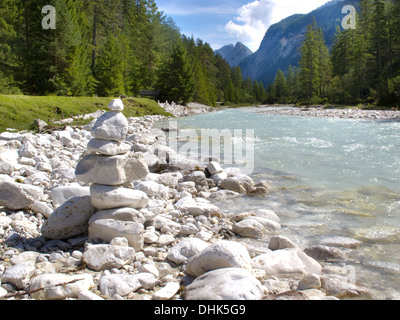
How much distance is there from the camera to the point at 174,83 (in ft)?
150

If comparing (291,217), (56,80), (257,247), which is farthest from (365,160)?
(56,80)

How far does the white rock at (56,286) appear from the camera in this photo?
8.77ft

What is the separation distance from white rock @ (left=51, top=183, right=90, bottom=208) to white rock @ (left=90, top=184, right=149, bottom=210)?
912mm

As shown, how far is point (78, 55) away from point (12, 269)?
989 inches

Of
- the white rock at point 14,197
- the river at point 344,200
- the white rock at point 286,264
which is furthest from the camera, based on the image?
the white rock at point 14,197

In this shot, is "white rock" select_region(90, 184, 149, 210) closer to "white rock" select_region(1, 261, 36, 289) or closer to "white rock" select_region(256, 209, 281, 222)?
"white rock" select_region(1, 261, 36, 289)

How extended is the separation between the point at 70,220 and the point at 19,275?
4.13 feet

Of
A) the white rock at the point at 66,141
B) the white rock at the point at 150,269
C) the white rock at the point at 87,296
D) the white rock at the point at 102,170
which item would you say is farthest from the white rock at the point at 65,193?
the white rock at the point at 66,141

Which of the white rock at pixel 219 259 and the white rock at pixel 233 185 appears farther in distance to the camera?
the white rock at pixel 233 185

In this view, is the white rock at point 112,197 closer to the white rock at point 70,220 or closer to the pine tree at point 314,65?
the white rock at point 70,220

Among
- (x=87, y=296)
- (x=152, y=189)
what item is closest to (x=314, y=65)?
(x=152, y=189)

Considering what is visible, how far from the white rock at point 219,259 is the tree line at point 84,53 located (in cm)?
2137

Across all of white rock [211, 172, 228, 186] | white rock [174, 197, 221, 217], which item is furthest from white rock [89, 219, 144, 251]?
white rock [211, 172, 228, 186]
